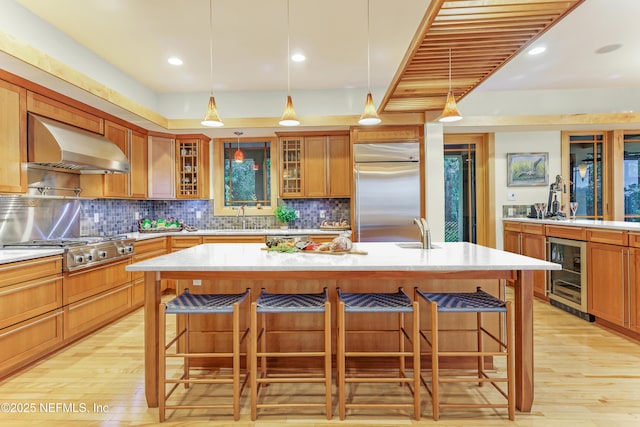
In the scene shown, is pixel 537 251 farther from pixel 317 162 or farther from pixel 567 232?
pixel 317 162

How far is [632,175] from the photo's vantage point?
16.7 feet

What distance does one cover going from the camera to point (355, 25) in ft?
10.1

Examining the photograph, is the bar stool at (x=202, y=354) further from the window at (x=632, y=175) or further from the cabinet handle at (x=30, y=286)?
the window at (x=632, y=175)

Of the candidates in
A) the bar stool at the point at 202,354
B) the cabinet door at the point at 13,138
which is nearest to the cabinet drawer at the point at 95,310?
the cabinet door at the point at 13,138

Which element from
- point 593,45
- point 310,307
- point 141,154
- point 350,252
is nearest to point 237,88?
point 141,154

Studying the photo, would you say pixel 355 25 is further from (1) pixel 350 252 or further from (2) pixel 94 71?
(2) pixel 94 71

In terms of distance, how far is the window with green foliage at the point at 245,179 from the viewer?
5461mm

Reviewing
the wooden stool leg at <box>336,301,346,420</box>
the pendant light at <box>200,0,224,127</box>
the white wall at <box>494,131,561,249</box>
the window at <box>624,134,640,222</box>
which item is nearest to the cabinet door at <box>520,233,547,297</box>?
the white wall at <box>494,131,561,249</box>

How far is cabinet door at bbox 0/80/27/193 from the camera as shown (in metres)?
2.69

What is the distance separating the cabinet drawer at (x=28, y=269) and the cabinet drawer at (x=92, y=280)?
6.3 inches

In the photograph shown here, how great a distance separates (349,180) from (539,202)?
2885mm

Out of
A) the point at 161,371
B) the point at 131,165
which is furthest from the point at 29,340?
the point at 131,165

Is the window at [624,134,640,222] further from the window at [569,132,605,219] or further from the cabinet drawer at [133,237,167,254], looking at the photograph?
the cabinet drawer at [133,237,167,254]

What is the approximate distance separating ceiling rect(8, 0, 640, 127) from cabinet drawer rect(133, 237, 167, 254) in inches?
79.3
